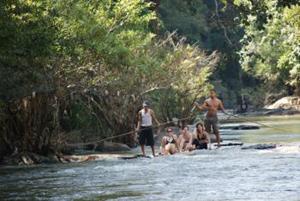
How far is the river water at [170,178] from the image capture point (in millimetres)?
14866

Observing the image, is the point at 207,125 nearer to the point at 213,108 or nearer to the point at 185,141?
the point at 213,108

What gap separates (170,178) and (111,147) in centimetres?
1120

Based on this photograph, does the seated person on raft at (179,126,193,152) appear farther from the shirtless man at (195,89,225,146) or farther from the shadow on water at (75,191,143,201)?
the shadow on water at (75,191,143,201)

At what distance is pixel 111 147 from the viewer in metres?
28.7

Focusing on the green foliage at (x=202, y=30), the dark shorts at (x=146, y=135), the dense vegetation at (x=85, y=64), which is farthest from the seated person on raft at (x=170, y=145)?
the green foliage at (x=202, y=30)

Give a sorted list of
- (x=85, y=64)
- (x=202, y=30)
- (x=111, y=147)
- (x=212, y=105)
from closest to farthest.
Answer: (x=85, y=64) → (x=212, y=105) → (x=111, y=147) → (x=202, y=30)

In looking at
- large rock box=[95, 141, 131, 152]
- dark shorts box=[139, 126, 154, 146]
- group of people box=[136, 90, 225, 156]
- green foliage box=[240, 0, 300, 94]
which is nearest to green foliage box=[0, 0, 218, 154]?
large rock box=[95, 141, 131, 152]

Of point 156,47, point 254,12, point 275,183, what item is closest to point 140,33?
point 156,47

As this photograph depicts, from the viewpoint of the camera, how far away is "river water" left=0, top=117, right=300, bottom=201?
48.8 feet

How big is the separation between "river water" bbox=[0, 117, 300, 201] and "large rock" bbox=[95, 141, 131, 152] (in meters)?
4.74

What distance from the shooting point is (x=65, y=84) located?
24.7 metres

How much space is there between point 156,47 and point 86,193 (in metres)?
20.9

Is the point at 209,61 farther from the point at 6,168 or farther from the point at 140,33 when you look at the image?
the point at 6,168

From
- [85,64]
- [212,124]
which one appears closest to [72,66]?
[85,64]
